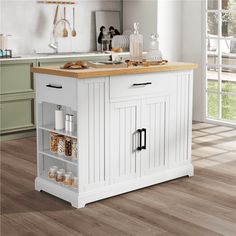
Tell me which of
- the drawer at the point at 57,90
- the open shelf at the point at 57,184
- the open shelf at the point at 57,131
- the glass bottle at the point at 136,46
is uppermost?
the glass bottle at the point at 136,46

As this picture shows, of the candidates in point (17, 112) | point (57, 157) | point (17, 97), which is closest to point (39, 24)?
point (17, 97)

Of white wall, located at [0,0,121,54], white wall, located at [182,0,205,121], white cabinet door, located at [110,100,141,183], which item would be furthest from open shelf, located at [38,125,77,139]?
white wall, located at [182,0,205,121]

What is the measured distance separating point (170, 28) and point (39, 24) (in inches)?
64.7

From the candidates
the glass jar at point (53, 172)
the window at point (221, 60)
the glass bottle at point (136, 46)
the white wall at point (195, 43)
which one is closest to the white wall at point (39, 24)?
the white wall at point (195, 43)

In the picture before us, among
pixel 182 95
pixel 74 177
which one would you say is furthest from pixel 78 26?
pixel 74 177

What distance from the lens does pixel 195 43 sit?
6.75 m

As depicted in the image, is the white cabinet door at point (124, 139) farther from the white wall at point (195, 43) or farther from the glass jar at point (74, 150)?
the white wall at point (195, 43)

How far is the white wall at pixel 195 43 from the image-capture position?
668cm

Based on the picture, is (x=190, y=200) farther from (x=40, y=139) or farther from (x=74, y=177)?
(x=40, y=139)

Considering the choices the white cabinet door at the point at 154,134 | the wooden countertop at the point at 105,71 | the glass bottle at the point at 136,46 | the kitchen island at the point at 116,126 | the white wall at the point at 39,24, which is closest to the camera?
the wooden countertop at the point at 105,71

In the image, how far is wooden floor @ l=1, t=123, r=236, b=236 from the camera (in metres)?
3.24

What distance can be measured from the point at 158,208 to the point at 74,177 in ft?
2.03

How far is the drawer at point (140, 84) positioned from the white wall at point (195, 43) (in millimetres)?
2726

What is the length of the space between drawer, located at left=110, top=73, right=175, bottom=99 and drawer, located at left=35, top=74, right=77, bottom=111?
296 millimetres
